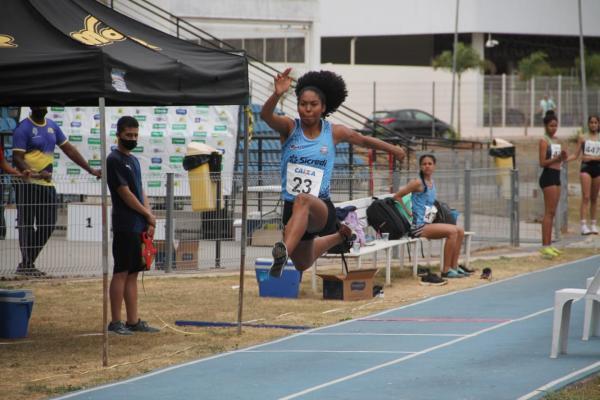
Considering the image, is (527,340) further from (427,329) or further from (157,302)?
(157,302)

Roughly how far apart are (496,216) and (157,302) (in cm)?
799

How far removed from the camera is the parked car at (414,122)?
43.7 metres

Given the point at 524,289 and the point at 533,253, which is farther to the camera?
the point at 533,253

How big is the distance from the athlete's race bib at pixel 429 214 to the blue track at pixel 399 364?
2.87 metres

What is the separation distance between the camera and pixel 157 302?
13.0 metres

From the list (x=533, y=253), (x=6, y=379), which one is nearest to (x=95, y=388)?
(x=6, y=379)

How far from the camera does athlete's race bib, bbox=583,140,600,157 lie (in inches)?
773

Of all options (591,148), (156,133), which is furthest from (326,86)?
(156,133)

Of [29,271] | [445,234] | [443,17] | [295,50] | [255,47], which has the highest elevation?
[443,17]

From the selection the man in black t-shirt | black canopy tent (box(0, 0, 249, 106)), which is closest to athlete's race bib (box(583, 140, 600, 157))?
black canopy tent (box(0, 0, 249, 106))

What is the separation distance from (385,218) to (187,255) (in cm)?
287

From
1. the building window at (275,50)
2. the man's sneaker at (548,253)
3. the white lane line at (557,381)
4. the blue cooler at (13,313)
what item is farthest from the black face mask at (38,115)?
the building window at (275,50)

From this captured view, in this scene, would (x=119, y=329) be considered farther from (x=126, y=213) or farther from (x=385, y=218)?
(x=385, y=218)

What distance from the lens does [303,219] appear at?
9.12 metres
